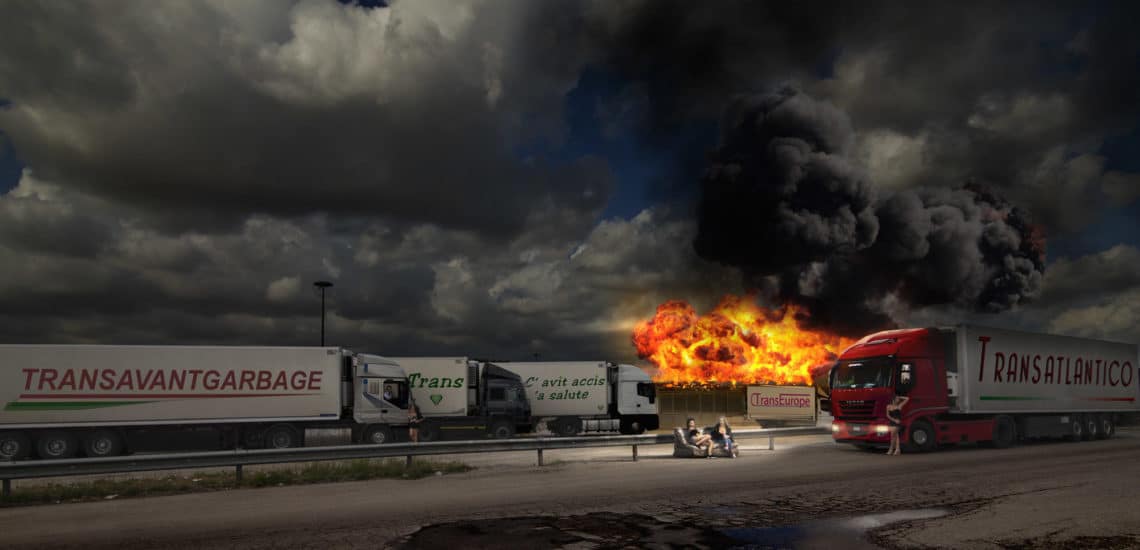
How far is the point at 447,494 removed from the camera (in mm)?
12633

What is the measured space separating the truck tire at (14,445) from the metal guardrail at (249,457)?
9.10 m

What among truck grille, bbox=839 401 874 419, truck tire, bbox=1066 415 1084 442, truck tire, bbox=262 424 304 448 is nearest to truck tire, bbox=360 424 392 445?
truck tire, bbox=262 424 304 448

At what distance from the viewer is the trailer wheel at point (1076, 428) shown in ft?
83.3

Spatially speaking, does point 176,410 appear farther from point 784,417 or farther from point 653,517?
point 784,417

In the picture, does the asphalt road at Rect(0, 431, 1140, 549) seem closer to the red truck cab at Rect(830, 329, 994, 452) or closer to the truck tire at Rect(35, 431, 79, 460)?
the red truck cab at Rect(830, 329, 994, 452)

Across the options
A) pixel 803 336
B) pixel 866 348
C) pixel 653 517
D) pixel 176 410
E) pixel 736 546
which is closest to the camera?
pixel 736 546

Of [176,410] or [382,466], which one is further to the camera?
[176,410]

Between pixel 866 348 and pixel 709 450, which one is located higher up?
pixel 866 348

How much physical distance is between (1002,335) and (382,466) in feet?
62.1

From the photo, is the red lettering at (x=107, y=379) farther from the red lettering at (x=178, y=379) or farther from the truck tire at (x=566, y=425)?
the truck tire at (x=566, y=425)

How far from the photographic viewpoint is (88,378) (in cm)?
2288

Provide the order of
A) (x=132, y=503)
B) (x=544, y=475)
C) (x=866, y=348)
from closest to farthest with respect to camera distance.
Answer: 1. (x=132, y=503)
2. (x=544, y=475)
3. (x=866, y=348)

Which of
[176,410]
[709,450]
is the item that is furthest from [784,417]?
[176,410]

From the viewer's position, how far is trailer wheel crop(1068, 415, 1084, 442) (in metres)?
25.4
